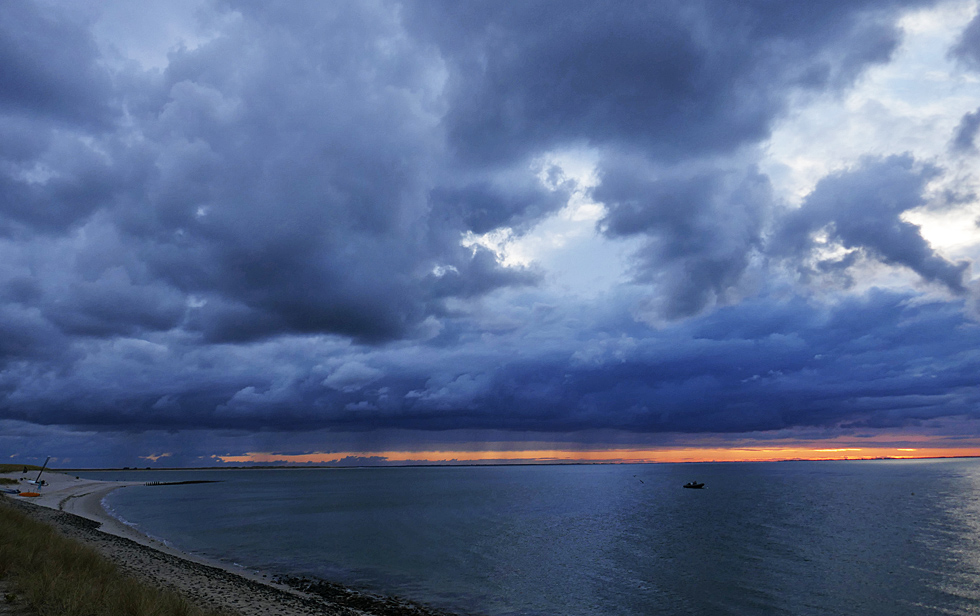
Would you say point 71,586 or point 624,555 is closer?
point 71,586

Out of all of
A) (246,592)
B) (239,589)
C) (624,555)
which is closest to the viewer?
(246,592)

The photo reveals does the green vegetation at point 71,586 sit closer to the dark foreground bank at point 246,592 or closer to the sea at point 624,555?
the dark foreground bank at point 246,592

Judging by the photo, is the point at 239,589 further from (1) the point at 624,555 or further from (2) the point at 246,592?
(1) the point at 624,555

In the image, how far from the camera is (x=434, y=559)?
164 ft

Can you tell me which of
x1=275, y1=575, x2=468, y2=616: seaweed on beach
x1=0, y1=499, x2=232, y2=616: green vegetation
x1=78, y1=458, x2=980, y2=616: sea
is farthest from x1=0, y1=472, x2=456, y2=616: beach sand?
x1=0, y1=499, x2=232, y2=616: green vegetation

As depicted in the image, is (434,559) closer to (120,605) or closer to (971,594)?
(120,605)

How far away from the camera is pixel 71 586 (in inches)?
834

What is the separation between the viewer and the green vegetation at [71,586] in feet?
62.7

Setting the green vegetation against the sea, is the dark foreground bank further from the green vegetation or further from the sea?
the green vegetation

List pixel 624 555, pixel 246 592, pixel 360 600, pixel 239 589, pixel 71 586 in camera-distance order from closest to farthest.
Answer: pixel 71 586 → pixel 246 592 → pixel 239 589 → pixel 360 600 → pixel 624 555

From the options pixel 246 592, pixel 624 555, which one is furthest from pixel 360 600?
pixel 624 555

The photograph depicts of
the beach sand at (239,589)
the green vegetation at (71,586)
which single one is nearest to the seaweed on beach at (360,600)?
the beach sand at (239,589)

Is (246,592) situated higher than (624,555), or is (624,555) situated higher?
(246,592)

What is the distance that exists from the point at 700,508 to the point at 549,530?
46197mm
